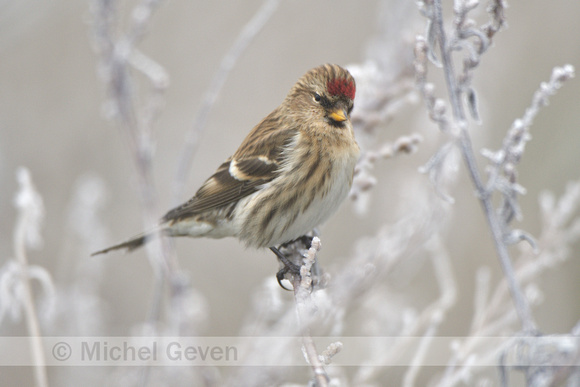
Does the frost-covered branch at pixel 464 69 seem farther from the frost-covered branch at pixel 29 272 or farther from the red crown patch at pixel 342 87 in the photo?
the frost-covered branch at pixel 29 272

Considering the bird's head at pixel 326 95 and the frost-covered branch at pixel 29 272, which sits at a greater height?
the bird's head at pixel 326 95

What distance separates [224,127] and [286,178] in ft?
9.17

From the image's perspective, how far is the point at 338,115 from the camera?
2902 mm

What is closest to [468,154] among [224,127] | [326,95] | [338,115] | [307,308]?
[307,308]

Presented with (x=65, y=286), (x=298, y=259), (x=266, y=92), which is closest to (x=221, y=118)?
(x=266, y=92)

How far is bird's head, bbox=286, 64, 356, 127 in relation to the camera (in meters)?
2.90

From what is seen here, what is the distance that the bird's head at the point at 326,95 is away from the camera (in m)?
2.90

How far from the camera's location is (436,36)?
195cm

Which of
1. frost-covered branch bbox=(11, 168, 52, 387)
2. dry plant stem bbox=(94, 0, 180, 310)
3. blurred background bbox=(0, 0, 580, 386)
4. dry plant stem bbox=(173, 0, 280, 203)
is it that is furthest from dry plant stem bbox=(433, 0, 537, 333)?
blurred background bbox=(0, 0, 580, 386)

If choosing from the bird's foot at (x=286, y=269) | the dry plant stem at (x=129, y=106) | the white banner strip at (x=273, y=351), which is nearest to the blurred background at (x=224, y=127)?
the white banner strip at (x=273, y=351)

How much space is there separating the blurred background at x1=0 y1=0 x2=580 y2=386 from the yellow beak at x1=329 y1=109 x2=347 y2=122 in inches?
41.7

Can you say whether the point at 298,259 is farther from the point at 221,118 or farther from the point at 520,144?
the point at 221,118

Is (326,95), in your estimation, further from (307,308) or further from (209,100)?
(307,308)

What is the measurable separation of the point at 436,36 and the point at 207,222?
164 centimetres
